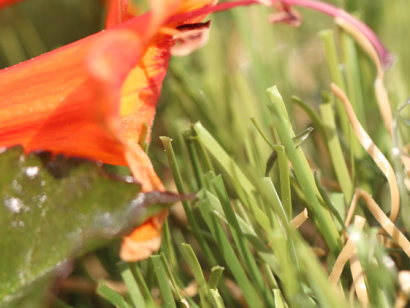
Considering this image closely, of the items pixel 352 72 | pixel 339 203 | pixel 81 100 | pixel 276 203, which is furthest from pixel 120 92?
pixel 352 72

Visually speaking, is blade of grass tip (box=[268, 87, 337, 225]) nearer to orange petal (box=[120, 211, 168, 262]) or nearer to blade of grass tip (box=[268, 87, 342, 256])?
blade of grass tip (box=[268, 87, 342, 256])

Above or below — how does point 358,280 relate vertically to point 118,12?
below

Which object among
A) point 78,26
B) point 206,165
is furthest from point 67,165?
point 78,26

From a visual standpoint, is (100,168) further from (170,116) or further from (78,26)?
(78,26)

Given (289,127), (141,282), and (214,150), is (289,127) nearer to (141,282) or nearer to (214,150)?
(214,150)

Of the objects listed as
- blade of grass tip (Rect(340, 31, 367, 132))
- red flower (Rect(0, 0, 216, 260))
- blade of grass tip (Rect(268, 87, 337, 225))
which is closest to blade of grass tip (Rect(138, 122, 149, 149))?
red flower (Rect(0, 0, 216, 260))
